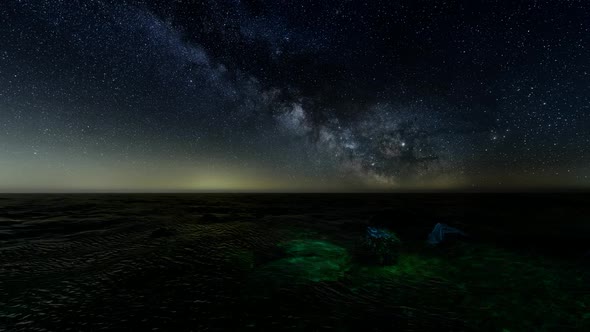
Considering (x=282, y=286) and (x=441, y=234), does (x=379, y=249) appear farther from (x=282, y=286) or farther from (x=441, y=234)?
(x=282, y=286)

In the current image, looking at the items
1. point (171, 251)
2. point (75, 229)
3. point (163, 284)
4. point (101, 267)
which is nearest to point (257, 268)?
point (163, 284)

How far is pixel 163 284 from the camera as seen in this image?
729 cm

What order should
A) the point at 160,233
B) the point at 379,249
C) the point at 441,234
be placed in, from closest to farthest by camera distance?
the point at 379,249
the point at 441,234
the point at 160,233

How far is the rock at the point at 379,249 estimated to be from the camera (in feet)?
31.7

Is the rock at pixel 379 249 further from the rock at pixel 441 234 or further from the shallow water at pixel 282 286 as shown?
the rock at pixel 441 234

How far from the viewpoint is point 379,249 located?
1061 cm

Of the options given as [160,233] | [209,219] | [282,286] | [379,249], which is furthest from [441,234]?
[209,219]

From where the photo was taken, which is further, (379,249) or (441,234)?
(441,234)

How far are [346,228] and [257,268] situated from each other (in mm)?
10550

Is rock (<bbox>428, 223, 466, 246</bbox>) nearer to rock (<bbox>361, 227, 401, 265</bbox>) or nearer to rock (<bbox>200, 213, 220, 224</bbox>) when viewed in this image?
rock (<bbox>361, 227, 401, 265</bbox>)

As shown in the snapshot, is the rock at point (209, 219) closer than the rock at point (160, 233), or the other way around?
the rock at point (160, 233)

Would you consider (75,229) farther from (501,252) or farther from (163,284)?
(501,252)

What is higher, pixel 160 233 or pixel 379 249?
pixel 379 249

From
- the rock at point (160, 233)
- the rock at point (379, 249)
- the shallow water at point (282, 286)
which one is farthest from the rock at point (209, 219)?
the rock at point (379, 249)
